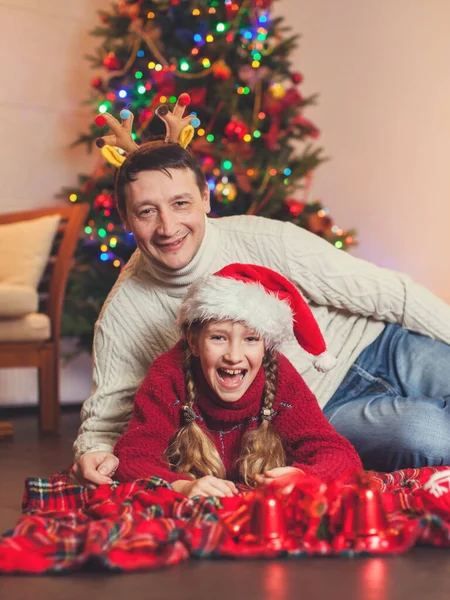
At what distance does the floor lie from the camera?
122cm

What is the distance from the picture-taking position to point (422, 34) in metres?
4.22

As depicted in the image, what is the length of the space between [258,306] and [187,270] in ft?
1.04

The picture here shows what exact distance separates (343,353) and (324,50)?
2845mm

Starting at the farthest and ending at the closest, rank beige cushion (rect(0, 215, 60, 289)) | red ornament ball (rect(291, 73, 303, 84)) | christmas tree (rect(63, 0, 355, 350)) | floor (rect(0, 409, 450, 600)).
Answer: red ornament ball (rect(291, 73, 303, 84)) < christmas tree (rect(63, 0, 355, 350)) < beige cushion (rect(0, 215, 60, 289)) < floor (rect(0, 409, 450, 600))

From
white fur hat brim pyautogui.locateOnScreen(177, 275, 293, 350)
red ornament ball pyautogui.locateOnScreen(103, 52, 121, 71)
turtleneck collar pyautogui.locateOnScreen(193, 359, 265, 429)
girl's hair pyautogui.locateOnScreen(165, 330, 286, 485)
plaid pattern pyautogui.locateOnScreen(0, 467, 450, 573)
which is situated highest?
red ornament ball pyautogui.locateOnScreen(103, 52, 121, 71)

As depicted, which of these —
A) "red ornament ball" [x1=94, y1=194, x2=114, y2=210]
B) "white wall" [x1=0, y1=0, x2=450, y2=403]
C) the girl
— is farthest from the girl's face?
"white wall" [x1=0, y1=0, x2=450, y2=403]

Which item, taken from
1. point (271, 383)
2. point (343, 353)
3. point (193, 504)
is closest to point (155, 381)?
point (271, 383)

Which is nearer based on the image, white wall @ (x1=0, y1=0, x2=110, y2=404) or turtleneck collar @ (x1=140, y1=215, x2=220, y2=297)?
turtleneck collar @ (x1=140, y1=215, x2=220, y2=297)

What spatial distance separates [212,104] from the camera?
3697 millimetres

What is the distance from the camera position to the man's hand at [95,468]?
1.79m

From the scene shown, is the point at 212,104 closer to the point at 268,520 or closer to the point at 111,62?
the point at 111,62

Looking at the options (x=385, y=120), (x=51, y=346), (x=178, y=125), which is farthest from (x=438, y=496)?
(x=385, y=120)

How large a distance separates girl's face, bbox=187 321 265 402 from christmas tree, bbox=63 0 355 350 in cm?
185

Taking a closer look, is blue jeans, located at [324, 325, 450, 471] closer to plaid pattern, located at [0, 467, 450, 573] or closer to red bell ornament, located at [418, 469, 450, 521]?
plaid pattern, located at [0, 467, 450, 573]
